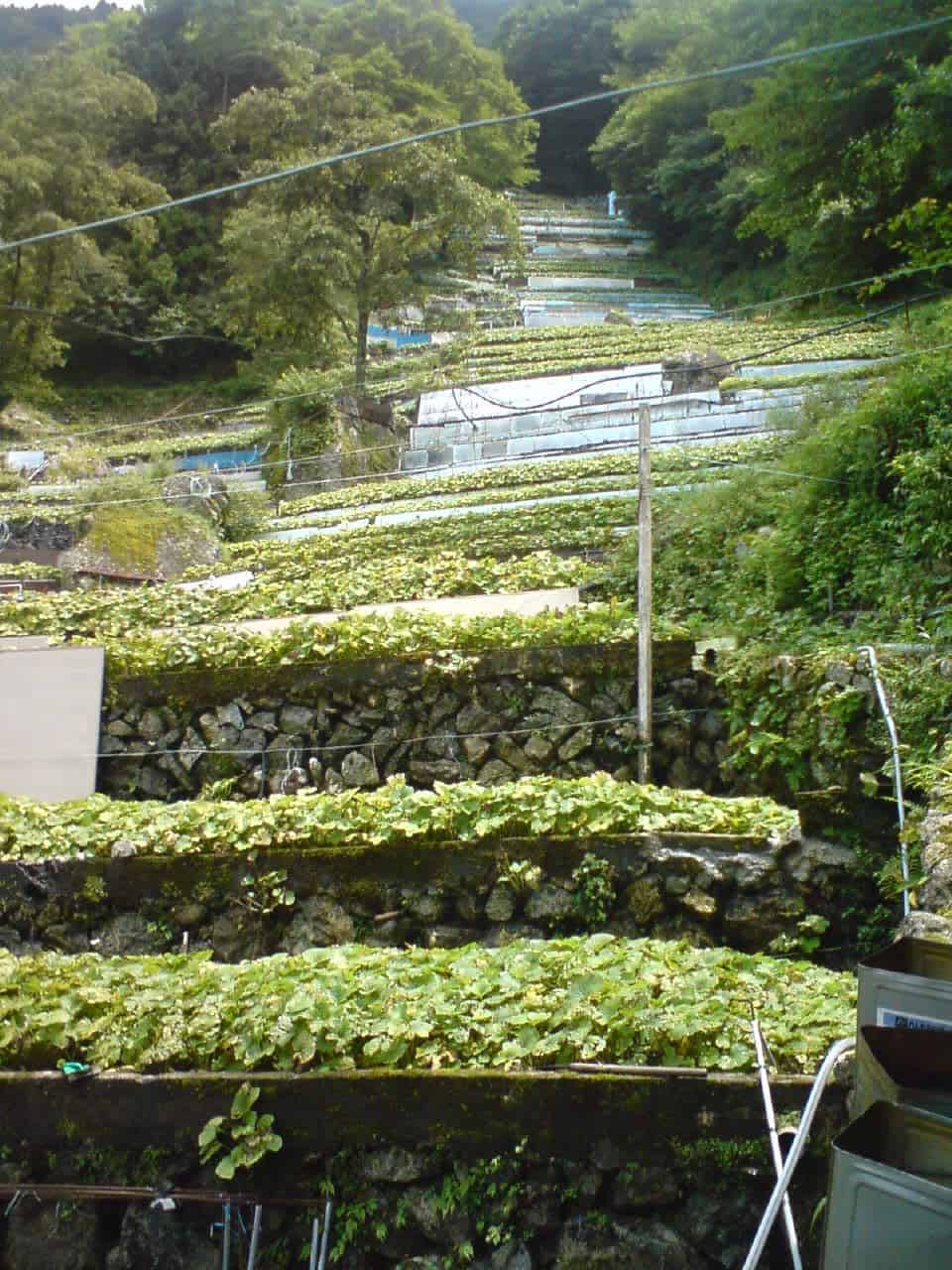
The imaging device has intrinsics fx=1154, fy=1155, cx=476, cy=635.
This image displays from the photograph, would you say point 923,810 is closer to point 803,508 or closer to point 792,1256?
point 792,1256

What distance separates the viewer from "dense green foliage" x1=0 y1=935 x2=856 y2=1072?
14.3ft

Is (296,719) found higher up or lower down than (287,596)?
lower down

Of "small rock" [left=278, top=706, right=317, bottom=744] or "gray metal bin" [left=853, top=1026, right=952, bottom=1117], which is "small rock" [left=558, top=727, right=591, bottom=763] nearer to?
"small rock" [left=278, top=706, right=317, bottom=744]

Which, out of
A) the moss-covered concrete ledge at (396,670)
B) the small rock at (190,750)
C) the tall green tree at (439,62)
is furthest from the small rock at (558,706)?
the tall green tree at (439,62)

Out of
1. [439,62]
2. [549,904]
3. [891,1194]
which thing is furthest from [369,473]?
[439,62]

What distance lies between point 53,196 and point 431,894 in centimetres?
3545

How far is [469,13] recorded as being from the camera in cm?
8319

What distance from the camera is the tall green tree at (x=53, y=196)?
3438 cm

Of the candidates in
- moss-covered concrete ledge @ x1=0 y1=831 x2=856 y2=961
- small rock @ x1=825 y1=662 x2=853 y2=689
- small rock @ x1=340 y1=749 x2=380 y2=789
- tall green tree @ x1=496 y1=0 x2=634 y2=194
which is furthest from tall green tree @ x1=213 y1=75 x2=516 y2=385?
tall green tree @ x1=496 y1=0 x2=634 y2=194

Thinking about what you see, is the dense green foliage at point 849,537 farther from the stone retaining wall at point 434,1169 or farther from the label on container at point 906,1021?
the label on container at point 906,1021

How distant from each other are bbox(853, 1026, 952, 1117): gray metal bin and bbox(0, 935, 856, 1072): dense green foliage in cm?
117

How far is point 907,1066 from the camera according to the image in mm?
3021

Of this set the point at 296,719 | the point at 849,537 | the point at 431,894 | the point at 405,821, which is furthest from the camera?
the point at 849,537

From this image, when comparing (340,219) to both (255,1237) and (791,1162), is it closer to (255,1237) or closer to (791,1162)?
(255,1237)
